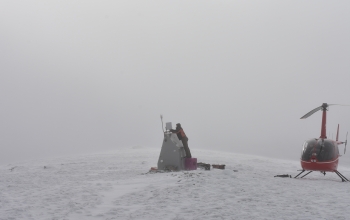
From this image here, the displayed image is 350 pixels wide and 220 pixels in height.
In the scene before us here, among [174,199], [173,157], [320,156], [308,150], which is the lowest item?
[174,199]

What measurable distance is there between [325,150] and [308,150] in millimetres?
854

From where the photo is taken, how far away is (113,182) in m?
13.9

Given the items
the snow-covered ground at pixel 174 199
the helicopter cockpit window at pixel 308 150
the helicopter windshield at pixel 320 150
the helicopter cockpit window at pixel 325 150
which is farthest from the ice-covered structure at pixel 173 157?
the helicopter cockpit window at pixel 325 150

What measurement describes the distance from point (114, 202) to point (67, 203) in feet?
4.65

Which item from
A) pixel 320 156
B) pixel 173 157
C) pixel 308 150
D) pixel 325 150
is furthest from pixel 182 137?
pixel 325 150

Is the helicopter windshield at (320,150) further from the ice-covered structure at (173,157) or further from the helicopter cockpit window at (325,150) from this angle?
the ice-covered structure at (173,157)

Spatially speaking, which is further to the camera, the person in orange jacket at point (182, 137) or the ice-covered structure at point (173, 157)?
the person in orange jacket at point (182, 137)

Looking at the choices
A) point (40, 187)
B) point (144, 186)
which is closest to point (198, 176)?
point (144, 186)

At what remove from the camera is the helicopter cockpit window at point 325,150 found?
1734 centimetres

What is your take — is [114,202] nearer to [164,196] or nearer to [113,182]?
[164,196]

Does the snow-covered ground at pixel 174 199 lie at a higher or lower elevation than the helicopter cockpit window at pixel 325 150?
lower

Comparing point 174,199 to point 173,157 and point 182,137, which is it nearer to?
point 173,157

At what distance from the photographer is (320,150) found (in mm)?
17547

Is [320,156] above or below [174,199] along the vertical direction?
above
